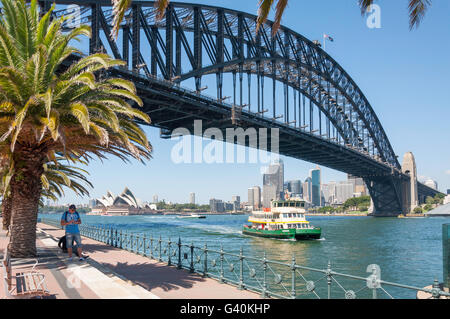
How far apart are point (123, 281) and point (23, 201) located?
216 inches

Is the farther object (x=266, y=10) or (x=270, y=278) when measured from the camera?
(x=270, y=278)

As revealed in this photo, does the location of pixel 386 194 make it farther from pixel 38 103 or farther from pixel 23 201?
pixel 38 103

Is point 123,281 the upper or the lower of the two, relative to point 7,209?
lower

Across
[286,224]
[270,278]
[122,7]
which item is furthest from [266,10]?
[286,224]

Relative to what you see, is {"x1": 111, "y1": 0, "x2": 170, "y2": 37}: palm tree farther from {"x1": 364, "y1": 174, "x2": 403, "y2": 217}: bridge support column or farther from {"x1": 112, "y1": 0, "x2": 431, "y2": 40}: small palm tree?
{"x1": 364, "y1": 174, "x2": 403, "y2": 217}: bridge support column

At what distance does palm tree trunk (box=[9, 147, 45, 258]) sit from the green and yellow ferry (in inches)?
1528

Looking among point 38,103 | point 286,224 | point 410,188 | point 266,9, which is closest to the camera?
point 266,9

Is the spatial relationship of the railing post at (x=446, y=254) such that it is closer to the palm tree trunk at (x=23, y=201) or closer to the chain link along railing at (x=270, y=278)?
the chain link along railing at (x=270, y=278)

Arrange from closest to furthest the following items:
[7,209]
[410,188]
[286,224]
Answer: [7,209] → [286,224] → [410,188]

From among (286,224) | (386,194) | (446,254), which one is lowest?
(286,224)

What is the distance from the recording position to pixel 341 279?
75.9 ft

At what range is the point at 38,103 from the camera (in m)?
12.2
